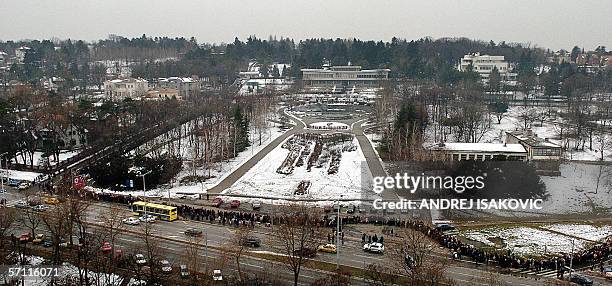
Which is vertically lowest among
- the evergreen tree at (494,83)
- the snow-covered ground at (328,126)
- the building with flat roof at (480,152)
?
the snow-covered ground at (328,126)

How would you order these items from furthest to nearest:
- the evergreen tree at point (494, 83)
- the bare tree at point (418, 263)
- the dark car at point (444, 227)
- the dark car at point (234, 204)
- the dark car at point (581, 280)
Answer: the evergreen tree at point (494, 83), the dark car at point (234, 204), the dark car at point (444, 227), the dark car at point (581, 280), the bare tree at point (418, 263)

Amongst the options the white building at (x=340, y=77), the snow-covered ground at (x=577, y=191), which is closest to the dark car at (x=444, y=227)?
the snow-covered ground at (x=577, y=191)

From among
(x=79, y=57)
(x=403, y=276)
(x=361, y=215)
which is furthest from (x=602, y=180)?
(x=79, y=57)

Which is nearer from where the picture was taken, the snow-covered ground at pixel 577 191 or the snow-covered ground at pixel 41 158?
the snow-covered ground at pixel 577 191

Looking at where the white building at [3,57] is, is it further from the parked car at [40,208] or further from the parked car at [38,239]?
the parked car at [38,239]

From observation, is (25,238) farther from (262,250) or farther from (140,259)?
(262,250)
